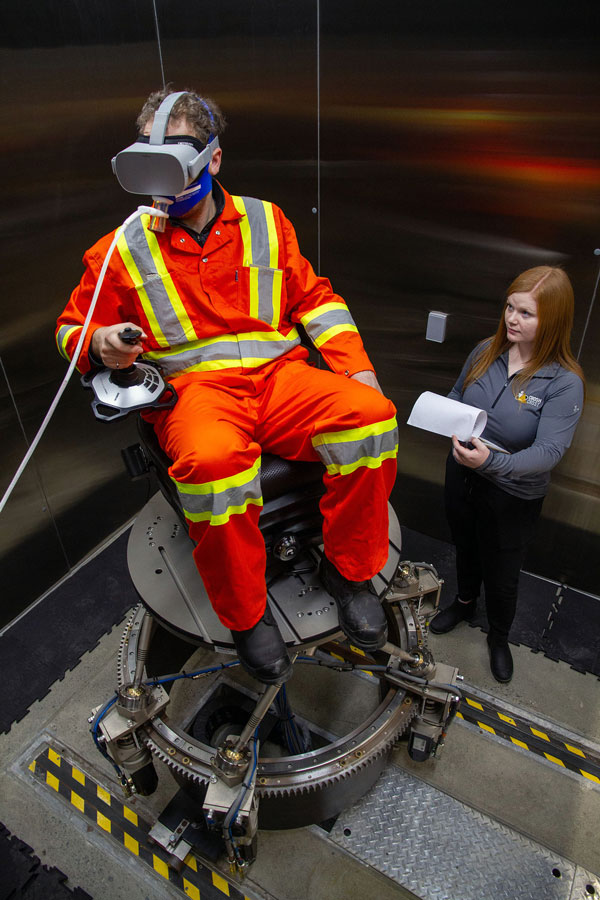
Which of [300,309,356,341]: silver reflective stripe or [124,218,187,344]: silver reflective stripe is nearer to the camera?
[124,218,187,344]: silver reflective stripe

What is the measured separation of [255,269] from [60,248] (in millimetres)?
1336

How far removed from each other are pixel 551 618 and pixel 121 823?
2.18 meters

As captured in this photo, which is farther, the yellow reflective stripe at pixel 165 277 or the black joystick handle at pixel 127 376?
the yellow reflective stripe at pixel 165 277

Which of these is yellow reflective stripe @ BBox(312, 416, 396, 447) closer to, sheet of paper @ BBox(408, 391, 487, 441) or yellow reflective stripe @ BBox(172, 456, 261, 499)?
yellow reflective stripe @ BBox(172, 456, 261, 499)

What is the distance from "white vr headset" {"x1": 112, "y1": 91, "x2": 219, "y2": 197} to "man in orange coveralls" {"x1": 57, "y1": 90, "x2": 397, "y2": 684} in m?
0.03

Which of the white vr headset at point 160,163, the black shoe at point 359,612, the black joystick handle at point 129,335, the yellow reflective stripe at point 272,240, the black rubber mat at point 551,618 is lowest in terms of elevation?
the black rubber mat at point 551,618

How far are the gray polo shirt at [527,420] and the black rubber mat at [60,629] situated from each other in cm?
204

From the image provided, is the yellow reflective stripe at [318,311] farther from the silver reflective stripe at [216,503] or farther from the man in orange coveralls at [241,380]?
the silver reflective stripe at [216,503]

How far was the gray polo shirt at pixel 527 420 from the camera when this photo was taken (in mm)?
2266

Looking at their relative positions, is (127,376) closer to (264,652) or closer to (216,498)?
(216,498)

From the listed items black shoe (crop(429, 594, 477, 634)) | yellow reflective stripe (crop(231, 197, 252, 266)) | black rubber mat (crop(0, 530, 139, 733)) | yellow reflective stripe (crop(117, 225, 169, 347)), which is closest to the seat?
yellow reflective stripe (crop(117, 225, 169, 347))

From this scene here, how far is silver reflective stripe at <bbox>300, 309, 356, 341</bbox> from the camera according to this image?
7.21ft

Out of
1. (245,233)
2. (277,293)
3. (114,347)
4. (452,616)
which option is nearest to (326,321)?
(277,293)

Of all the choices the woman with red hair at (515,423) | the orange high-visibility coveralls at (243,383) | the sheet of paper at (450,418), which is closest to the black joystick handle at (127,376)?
the orange high-visibility coveralls at (243,383)
